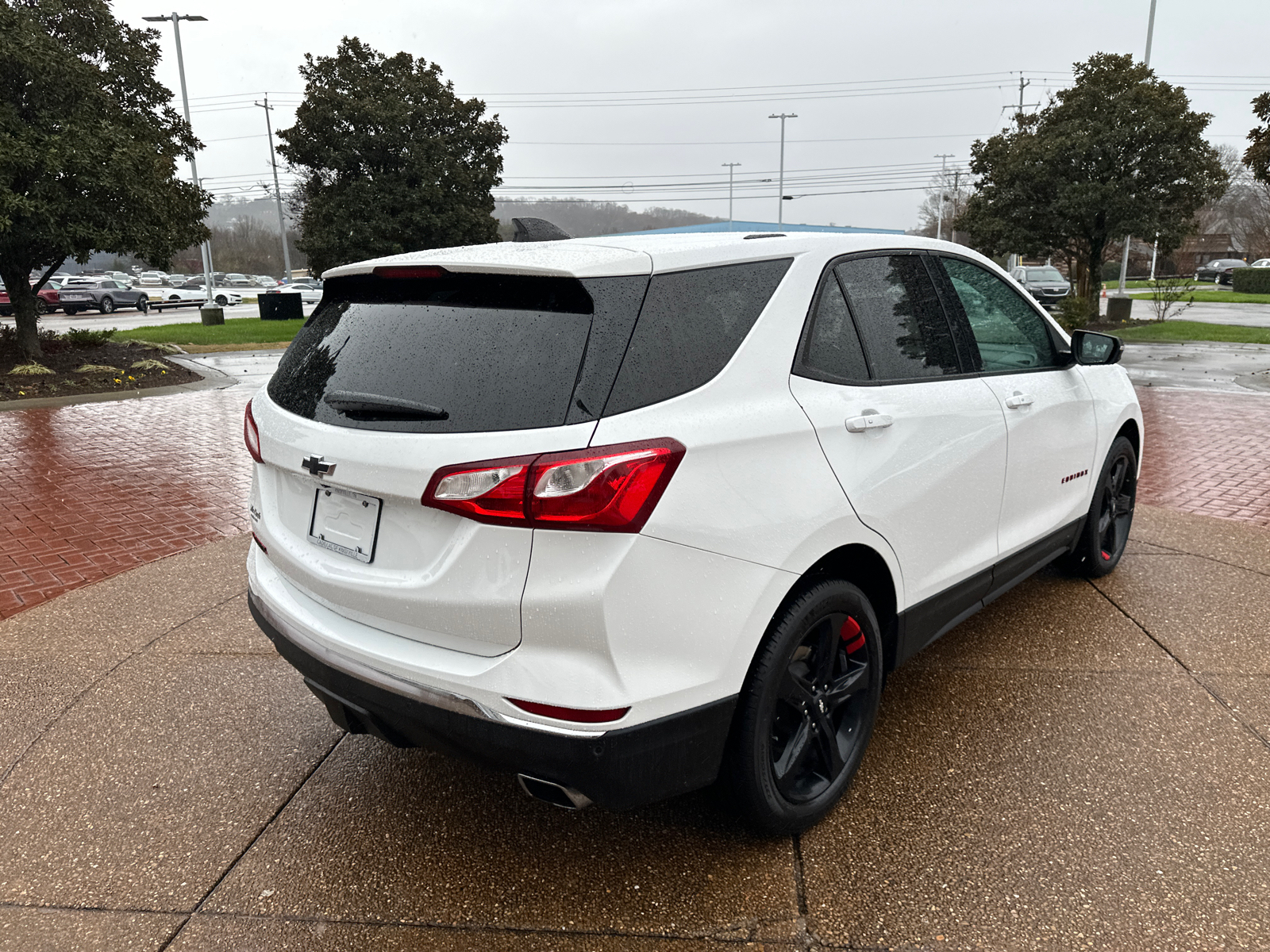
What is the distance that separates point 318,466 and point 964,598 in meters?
2.24

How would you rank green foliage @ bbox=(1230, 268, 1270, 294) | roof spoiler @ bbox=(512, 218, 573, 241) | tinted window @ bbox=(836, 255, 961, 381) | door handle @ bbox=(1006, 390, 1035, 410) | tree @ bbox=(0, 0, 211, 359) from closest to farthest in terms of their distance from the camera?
1. tinted window @ bbox=(836, 255, 961, 381)
2. roof spoiler @ bbox=(512, 218, 573, 241)
3. door handle @ bbox=(1006, 390, 1035, 410)
4. tree @ bbox=(0, 0, 211, 359)
5. green foliage @ bbox=(1230, 268, 1270, 294)

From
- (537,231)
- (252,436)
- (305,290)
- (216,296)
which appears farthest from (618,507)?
(305,290)

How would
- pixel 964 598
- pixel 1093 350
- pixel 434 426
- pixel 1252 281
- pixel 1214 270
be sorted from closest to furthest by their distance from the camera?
pixel 434 426 < pixel 964 598 < pixel 1093 350 < pixel 1252 281 < pixel 1214 270

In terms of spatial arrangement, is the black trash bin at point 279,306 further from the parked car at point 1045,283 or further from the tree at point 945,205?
the tree at point 945,205

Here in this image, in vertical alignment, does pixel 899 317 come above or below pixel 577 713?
above

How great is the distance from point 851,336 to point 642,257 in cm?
82

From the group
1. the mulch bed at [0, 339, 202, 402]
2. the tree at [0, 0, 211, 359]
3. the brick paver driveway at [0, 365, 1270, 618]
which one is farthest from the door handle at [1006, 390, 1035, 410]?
the tree at [0, 0, 211, 359]

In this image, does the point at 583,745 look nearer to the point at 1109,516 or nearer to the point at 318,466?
the point at 318,466

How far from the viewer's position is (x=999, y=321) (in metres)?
3.58

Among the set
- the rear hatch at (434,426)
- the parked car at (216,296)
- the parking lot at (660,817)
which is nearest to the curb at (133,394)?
the parking lot at (660,817)

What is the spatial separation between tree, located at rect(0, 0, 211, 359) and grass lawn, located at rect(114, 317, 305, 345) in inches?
257

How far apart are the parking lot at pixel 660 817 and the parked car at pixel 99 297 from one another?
144 feet

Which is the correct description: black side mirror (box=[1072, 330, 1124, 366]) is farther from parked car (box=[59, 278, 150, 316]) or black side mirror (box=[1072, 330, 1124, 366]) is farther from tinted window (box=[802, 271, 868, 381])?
parked car (box=[59, 278, 150, 316])

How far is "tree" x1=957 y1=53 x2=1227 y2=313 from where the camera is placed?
20547mm
